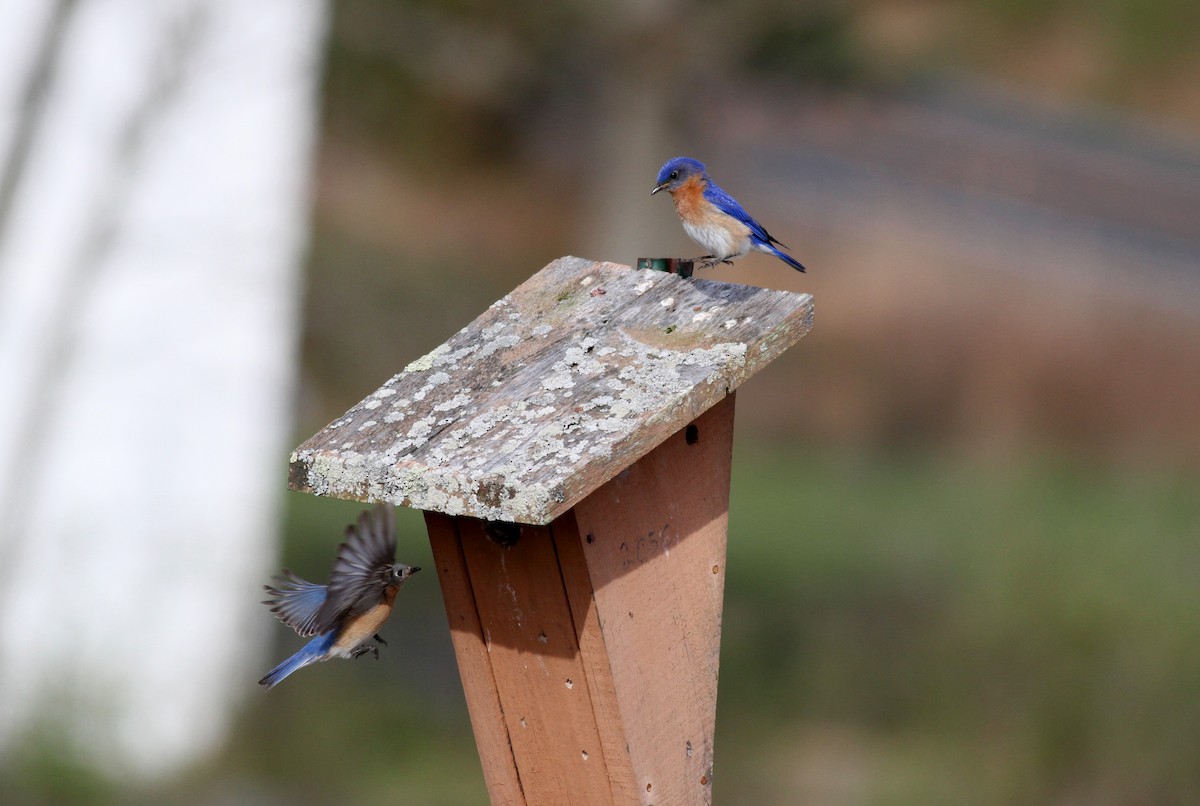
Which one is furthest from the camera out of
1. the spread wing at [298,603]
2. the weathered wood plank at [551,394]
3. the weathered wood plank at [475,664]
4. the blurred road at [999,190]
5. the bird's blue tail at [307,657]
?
the blurred road at [999,190]

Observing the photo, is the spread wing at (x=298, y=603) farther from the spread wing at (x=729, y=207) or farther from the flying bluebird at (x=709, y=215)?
the spread wing at (x=729, y=207)

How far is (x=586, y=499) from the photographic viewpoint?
2631mm

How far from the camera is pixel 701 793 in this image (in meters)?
2.84

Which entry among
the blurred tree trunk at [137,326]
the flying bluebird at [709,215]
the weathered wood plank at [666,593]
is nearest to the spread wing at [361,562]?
the weathered wood plank at [666,593]

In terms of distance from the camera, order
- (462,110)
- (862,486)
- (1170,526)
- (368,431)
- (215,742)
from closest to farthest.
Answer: (368,431), (215,742), (1170,526), (462,110), (862,486)

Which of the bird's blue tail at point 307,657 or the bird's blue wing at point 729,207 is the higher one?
the bird's blue wing at point 729,207

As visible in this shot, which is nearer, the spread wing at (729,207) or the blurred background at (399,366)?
the spread wing at (729,207)

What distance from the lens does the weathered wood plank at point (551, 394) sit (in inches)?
97.1

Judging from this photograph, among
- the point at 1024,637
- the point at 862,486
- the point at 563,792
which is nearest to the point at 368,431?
the point at 563,792

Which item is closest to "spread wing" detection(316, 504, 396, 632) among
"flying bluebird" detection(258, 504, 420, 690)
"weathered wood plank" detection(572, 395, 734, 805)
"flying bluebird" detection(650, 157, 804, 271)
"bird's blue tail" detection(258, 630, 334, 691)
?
"flying bluebird" detection(258, 504, 420, 690)

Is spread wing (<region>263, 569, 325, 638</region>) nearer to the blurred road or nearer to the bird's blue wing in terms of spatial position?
the bird's blue wing

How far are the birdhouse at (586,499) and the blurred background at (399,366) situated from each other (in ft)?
15.3

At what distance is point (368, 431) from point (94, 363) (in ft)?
18.5

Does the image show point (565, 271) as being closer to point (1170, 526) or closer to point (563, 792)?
point (563, 792)
